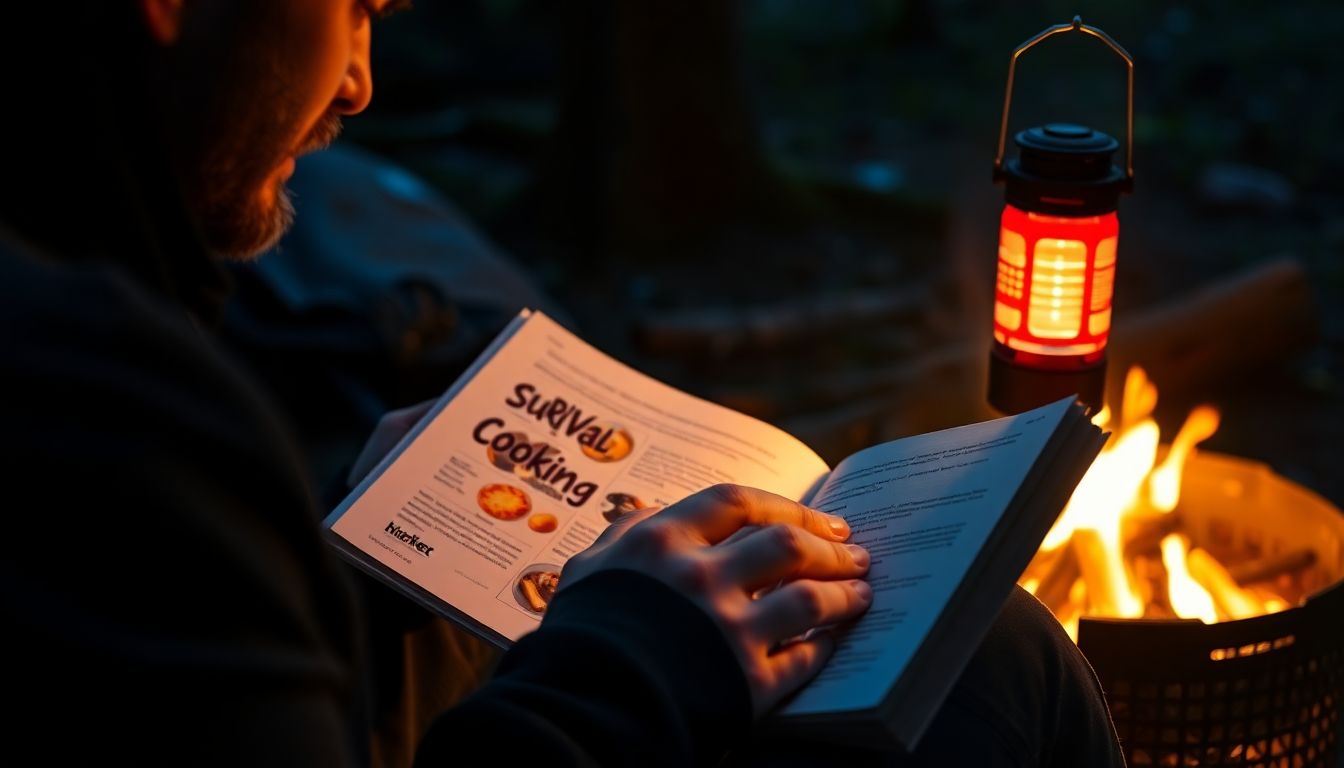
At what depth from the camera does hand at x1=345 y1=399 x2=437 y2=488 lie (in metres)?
1.67

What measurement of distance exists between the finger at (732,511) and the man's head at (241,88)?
49cm

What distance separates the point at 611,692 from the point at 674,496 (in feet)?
1.82

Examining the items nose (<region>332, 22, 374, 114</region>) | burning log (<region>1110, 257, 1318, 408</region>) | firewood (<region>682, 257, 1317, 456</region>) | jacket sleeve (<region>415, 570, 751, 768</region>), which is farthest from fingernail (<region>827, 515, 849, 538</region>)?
burning log (<region>1110, 257, 1318, 408</region>)

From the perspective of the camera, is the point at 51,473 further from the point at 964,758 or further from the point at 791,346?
the point at 791,346

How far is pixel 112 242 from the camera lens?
39.4 inches

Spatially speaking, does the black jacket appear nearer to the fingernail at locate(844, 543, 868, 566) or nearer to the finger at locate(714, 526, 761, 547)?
the finger at locate(714, 526, 761, 547)

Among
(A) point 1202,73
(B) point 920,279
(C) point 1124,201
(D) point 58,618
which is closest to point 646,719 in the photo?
(D) point 58,618

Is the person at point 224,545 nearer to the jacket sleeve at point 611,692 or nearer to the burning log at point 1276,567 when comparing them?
the jacket sleeve at point 611,692

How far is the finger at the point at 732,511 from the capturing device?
1199 mm

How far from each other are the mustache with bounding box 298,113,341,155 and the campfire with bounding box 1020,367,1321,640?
1091mm

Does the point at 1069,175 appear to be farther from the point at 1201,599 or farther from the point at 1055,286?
the point at 1201,599

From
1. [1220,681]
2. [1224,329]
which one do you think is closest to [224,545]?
[1220,681]

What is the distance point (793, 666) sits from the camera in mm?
1142

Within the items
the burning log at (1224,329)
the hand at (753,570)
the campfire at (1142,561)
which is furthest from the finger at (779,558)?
the burning log at (1224,329)
